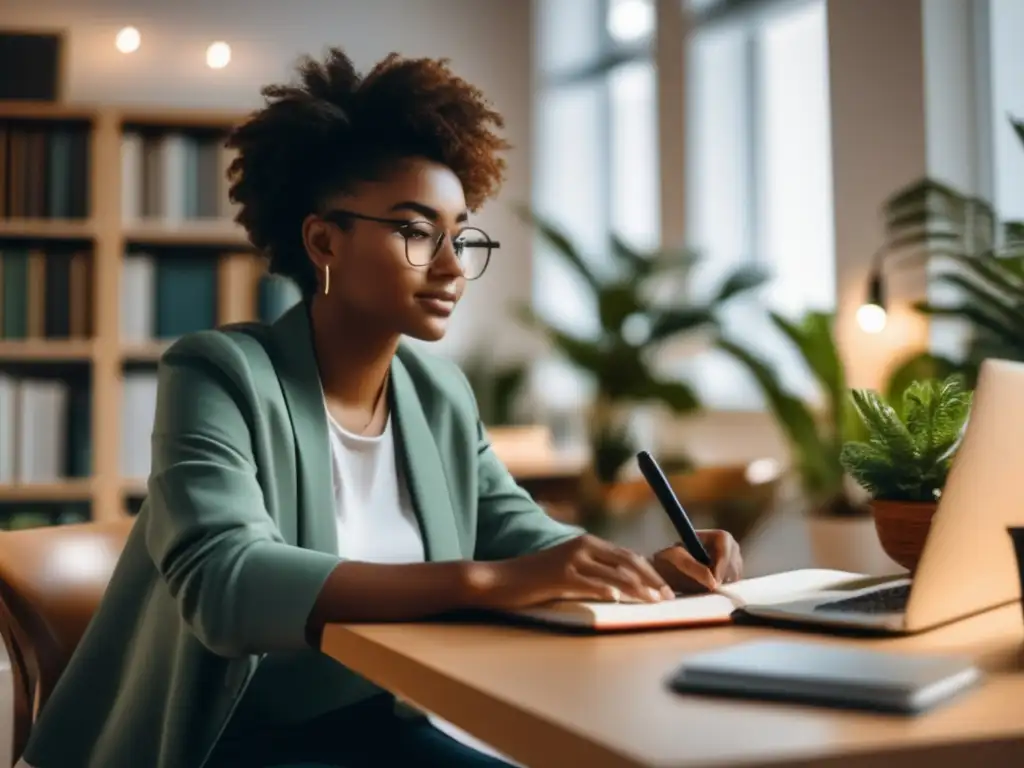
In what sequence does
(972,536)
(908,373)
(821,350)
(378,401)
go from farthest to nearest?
(821,350) < (908,373) < (378,401) < (972,536)

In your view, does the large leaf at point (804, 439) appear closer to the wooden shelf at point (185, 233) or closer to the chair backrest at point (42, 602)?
the wooden shelf at point (185, 233)

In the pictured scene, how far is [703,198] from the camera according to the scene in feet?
18.2

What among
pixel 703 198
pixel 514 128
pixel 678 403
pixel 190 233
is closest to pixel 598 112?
pixel 514 128

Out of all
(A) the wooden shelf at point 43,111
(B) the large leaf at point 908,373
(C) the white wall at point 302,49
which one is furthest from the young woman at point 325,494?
(C) the white wall at point 302,49

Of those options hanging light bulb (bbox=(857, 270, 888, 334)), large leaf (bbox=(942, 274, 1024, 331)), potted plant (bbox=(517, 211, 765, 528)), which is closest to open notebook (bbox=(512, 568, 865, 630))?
large leaf (bbox=(942, 274, 1024, 331))

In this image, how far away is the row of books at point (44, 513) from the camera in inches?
164

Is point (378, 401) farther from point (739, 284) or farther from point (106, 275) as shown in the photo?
point (739, 284)

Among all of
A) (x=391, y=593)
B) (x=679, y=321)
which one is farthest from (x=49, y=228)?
(x=391, y=593)

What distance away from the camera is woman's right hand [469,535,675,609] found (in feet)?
3.50

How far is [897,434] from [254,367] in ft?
2.16

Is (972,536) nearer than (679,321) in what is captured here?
Yes

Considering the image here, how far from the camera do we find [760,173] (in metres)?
5.40

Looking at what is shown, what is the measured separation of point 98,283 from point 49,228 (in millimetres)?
234

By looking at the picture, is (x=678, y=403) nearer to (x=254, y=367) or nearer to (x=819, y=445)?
(x=819, y=445)
